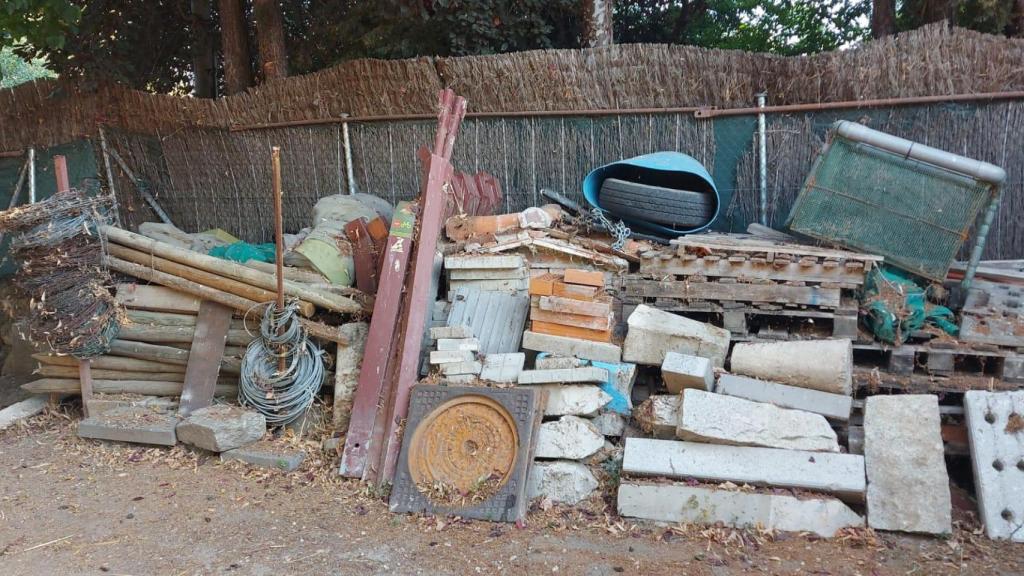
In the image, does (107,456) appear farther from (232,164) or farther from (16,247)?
(232,164)

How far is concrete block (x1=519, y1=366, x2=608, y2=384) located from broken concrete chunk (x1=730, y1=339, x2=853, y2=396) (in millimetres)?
946

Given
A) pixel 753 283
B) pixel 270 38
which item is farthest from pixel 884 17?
pixel 270 38

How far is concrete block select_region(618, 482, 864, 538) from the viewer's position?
4.03m

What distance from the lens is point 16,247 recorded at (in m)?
5.45

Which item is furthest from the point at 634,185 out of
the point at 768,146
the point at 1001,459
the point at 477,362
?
the point at 1001,459

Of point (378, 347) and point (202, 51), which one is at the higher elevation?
point (202, 51)

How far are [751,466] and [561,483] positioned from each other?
1.17 metres

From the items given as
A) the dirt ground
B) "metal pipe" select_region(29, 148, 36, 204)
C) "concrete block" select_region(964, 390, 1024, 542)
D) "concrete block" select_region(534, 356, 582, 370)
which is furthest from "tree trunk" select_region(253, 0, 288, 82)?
"concrete block" select_region(964, 390, 1024, 542)

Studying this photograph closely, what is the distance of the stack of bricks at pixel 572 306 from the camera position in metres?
5.10

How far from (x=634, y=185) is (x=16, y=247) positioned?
4934 mm

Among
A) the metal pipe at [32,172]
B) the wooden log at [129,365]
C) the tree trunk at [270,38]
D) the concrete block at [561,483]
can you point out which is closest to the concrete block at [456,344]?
the concrete block at [561,483]

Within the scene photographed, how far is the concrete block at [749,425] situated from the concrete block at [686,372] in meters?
0.13

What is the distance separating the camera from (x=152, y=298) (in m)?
5.89

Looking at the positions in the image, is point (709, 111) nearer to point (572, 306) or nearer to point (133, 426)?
point (572, 306)
